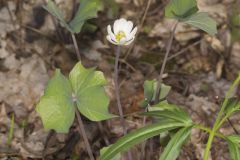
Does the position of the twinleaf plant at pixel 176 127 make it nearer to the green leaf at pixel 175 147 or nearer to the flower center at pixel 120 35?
the green leaf at pixel 175 147

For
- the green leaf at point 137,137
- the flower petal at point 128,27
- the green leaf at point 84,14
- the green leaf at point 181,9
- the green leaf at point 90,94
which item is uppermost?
the green leaf at point 84,14

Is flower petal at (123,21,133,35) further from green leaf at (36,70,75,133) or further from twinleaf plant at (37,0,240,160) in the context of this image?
green leaf at (36,70,75,133)

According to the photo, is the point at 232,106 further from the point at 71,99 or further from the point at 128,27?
the point at 128,27

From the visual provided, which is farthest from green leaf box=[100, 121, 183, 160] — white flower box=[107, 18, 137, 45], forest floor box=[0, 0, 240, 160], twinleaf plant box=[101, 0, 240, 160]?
forest floor box=[0, 0, 240, 160]

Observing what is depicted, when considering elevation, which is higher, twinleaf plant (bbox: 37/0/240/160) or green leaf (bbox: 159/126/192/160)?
twinleaf plant (bbox: 37/0/240/160)

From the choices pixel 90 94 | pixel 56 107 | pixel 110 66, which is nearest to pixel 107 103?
pixel 90 94

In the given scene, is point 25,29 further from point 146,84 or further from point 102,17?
point 146,84

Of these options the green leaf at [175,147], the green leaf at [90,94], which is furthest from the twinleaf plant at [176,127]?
the green leaf at [90,94]
